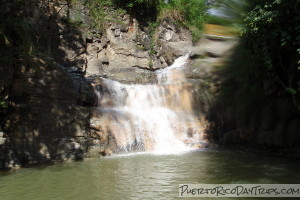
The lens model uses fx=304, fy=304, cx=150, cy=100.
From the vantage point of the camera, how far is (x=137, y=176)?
24.2 feet

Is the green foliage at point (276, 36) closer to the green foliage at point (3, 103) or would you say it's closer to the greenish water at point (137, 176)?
the greenish water at point (137, 176)

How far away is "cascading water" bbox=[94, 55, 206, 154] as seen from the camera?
11586mm

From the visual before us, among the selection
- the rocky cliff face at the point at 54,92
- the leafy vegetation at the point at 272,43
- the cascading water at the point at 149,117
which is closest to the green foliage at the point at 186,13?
the rocky cliff face at the point at 54,92

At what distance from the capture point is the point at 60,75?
11.0 meters

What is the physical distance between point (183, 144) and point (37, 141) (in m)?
5.60

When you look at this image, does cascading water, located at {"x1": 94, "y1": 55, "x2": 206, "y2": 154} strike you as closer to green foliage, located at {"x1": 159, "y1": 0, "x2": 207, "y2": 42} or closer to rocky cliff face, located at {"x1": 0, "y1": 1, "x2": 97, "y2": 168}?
rocky cliff face, located at {"x1": 0, "y1": 1, "x2": 97, "y2": 168}

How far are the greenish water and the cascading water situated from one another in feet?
6.26

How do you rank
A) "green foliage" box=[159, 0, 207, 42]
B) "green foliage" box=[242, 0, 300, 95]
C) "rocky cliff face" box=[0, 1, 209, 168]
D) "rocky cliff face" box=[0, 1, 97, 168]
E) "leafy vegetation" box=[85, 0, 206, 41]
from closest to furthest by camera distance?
1. "green foliage" box=[242, 0, 300, 95]
2. "rocky cliff face" box=[0, 1, 97, 168]
3. "rocky cliff face" box=[0, 1, 209, 168]
4. "leafy vegetation" box=[85, 0, 206, 41]
5. "green foliage" box=[159, 0, 207, 42]

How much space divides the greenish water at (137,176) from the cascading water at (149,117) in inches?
75.1

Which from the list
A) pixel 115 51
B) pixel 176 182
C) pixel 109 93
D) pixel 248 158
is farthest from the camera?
pixel 115 51

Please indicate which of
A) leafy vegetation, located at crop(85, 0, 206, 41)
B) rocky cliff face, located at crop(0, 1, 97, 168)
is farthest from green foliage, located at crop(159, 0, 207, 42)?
rocky cliff face, located at crop(0, 1, 97, 168)

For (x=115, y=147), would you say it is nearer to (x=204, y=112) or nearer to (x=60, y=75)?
(x=60, y=75)

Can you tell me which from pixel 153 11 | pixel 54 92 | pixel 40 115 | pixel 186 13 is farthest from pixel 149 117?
pixel 186 13

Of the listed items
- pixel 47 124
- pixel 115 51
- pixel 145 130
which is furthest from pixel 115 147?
pixel 115 51
